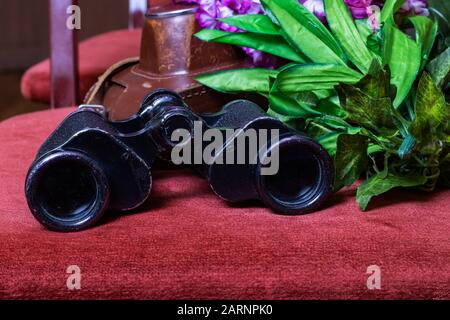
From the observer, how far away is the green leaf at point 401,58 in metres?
0.65

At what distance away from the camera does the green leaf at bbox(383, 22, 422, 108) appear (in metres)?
0.65

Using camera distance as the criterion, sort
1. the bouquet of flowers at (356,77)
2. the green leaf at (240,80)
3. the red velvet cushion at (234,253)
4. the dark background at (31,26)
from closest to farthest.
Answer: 1. the red velvet cushion at (234,253)
2. the bouquet of flowers at (356,77)
3. the green leaf at (240,80)
4. the dark background at (31,26)

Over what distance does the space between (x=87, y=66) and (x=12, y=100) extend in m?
1.46

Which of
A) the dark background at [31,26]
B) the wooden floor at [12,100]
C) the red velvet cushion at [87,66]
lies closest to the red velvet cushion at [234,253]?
the red velvet cushion at [87,66]

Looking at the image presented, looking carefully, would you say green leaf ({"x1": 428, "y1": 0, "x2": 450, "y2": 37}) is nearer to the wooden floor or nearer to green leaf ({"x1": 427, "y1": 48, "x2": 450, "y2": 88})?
green leaf ({"x1": 427, "y1": 48, "x2": 450, "y2": 88})

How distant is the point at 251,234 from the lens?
562 mm

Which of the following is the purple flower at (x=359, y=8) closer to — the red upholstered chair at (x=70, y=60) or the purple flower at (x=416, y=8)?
the purple flower at (x=416, y=8)

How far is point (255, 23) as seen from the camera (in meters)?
0.71

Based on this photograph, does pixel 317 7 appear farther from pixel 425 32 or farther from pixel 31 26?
pixel 31 26

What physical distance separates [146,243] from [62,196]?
93 millimetres

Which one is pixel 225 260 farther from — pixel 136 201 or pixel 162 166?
pixel 162 166

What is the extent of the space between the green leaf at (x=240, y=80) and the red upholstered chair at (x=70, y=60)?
398mm

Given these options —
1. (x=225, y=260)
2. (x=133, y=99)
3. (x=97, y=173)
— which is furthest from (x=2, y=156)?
(x=225, y=260)

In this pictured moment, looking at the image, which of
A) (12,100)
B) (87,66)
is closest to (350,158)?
(87,66)
